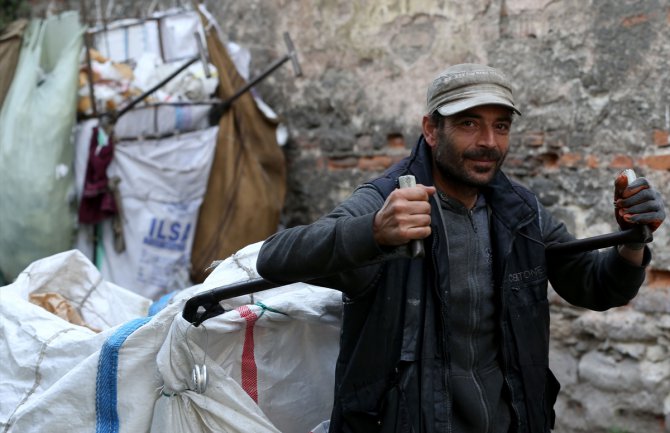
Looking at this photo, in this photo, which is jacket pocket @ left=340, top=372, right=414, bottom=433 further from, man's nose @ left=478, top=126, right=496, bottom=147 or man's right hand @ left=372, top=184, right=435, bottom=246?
man's nose @ left=478, top=126, right=496, bottom=147

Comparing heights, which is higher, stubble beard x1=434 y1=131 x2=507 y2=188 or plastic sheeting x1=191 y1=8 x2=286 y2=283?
stubble beard x1=434 y1=131 x2=507 y2=188

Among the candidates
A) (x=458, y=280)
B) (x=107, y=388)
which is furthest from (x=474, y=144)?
(x=107, y=388)

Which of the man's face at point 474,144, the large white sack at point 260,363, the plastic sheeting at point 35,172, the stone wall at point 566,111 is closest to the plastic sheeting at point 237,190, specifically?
the stone wall at point 566,111

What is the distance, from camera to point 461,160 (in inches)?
91.5

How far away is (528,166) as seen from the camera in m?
4.17

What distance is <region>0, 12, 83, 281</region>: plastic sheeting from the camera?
495 centimetres

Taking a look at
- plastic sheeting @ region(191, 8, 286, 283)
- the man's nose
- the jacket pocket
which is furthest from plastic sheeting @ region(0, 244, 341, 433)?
plastic sheeting @ region(191, 8, 286, 283)

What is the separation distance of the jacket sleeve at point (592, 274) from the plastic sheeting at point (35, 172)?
3263 mm

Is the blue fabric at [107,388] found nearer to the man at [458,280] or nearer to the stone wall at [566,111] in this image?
the man at [458,280]

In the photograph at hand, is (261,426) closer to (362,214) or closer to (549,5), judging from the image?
(362,214)

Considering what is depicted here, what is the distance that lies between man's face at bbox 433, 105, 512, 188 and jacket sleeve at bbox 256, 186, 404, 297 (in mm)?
248

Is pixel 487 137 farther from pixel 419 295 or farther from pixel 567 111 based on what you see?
pixel 567 111

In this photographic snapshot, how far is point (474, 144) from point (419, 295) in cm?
43

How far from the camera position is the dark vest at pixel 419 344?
2154 mm
